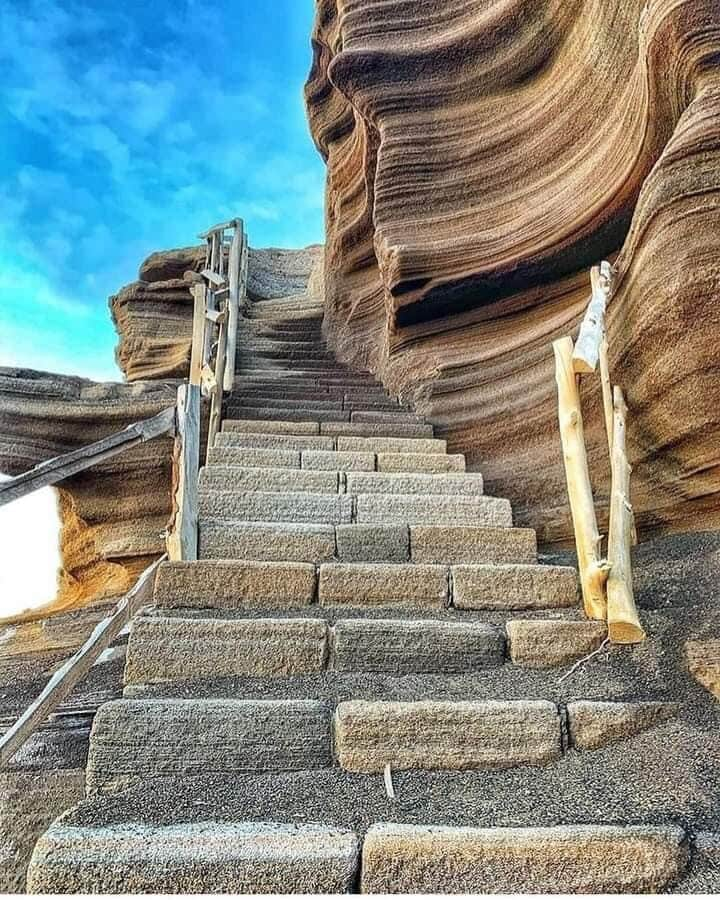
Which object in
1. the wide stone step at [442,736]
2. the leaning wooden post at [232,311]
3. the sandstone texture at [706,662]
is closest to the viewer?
the wide stone step at [442,736]

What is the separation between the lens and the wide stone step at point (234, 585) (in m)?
2.73

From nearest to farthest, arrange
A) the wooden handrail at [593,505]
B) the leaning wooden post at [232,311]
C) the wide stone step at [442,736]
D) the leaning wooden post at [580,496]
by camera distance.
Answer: the wide stone step at [442,736] < the wooden handrail at [593,505] < the leaning wooden post at [580,496] < the leaning wooden post at [232,311]

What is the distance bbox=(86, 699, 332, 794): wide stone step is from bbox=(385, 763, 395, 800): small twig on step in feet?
0.59

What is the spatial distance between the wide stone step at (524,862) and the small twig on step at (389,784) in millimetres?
256

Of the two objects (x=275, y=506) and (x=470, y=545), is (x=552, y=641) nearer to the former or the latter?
(x=470, y=545)

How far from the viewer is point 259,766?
2.00 m

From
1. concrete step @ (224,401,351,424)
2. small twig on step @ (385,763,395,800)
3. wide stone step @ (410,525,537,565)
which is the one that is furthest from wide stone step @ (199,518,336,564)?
concrete step @ (224,401,351,424)

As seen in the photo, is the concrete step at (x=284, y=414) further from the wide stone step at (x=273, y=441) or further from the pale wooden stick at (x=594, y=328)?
the pale wooden stick at (x=594, y=328)

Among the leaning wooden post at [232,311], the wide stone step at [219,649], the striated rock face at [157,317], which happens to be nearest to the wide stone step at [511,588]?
the wide stone step at [219,649]

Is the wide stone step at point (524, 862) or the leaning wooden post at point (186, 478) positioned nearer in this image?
the wide stone step at point (524, 862)

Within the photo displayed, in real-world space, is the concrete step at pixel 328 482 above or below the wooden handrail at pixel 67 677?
above

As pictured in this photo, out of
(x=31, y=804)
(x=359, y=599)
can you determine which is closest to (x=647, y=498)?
(x=359, y=599)

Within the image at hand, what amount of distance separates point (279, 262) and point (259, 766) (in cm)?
1556

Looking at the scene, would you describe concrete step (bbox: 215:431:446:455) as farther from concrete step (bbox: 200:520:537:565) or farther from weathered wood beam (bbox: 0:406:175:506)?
concrete step (bbox: 200:520:537:565)
